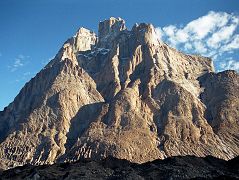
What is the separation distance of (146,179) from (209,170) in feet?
68.1

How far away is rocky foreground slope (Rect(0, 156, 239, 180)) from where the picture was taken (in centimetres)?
12125

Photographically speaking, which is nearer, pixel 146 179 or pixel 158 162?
pixel 146 179

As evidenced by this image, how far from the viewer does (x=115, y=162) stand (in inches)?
5714

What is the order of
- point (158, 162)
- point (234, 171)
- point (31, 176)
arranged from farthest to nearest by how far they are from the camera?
point (158, 162) < point (234, 171) < point (31, 176)

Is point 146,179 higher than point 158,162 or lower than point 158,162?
lower

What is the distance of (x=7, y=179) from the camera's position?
122 m

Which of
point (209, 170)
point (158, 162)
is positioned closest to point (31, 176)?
point (158, 162)

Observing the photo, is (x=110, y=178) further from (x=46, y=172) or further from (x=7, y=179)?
(x=7, y=179)

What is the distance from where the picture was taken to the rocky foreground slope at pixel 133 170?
398 ft

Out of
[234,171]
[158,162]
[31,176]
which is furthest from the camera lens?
[158,162]

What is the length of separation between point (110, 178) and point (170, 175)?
14481 mm

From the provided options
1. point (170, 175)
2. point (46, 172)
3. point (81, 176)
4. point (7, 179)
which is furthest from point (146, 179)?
point (7, 179)

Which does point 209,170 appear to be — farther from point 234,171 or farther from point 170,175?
point 170,175

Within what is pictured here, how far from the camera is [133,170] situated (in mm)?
128250
